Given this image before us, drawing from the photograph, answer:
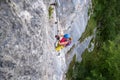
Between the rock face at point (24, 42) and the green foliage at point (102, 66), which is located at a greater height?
the rock face at point (24, 42)

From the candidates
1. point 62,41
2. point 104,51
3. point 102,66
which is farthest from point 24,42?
point 104,51

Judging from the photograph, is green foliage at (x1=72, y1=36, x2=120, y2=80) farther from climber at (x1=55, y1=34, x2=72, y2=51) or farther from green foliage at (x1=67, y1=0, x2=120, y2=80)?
climber at (x1=55, y1=34, x2=72, y2=51)

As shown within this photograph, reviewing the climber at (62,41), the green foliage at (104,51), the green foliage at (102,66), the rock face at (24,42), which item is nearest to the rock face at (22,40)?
the rock face at (24,42)

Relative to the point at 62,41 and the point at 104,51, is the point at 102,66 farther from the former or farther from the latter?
the point at 62,41

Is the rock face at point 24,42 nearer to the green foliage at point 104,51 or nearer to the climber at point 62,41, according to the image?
the climber at point 62,41

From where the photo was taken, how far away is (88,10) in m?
20.3

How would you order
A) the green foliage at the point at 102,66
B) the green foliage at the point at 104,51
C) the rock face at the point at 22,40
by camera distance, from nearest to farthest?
the rock face at the point at 22,40
the green foliage at the point at 102,66
the green foliage at the point at 104,51

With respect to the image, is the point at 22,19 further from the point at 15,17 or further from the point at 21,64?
the point at 21,64

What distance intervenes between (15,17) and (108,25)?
13825 millimetres

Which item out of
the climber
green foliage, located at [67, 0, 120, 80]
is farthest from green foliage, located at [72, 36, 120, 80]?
the climber

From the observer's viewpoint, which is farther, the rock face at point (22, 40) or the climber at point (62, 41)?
the climber at point (62, 41)

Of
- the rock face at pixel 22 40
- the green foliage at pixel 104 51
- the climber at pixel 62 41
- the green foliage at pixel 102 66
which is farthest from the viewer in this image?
the green foliage at pixel 104 51

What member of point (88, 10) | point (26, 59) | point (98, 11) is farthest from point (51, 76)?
point (98, 11)

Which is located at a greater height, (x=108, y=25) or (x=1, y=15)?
(x=1, y=15)
